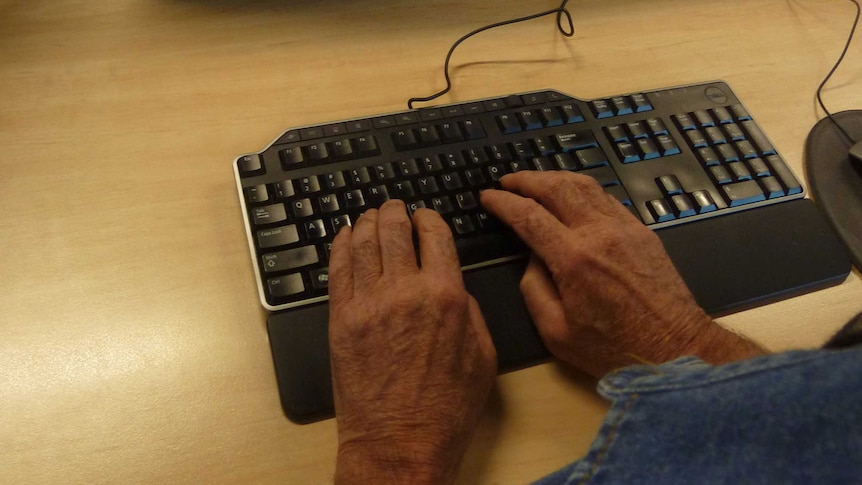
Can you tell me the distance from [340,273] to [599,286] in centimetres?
21

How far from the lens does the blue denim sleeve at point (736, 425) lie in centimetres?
29

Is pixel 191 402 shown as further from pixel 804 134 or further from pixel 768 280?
pixel 804 134

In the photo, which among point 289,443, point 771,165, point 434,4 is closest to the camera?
point 289,443

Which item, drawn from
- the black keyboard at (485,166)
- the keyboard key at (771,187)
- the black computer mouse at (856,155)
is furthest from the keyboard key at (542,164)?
the black computer mouse at (856,155)

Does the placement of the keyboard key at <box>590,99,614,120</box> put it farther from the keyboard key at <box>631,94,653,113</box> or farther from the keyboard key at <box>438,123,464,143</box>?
the keyboard key at <box>438,123,464,143</box>

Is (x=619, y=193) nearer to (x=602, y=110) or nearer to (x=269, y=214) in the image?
(x=602, y=110)

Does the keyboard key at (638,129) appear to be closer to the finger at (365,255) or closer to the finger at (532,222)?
the finger at (532,222)

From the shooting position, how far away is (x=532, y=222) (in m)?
0.48

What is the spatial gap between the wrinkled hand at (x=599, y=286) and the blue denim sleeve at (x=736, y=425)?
104 mm

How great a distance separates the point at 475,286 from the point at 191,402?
235 millimetres

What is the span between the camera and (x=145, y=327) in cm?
44

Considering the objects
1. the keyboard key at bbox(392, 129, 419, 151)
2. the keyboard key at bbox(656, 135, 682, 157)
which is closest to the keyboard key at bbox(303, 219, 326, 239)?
the keyboard key at bbox(392, 129, 419, 151)

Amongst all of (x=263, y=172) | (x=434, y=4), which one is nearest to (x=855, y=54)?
(x=434, y=4)

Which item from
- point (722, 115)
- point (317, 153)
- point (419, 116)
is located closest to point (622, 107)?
point (722, 115)
